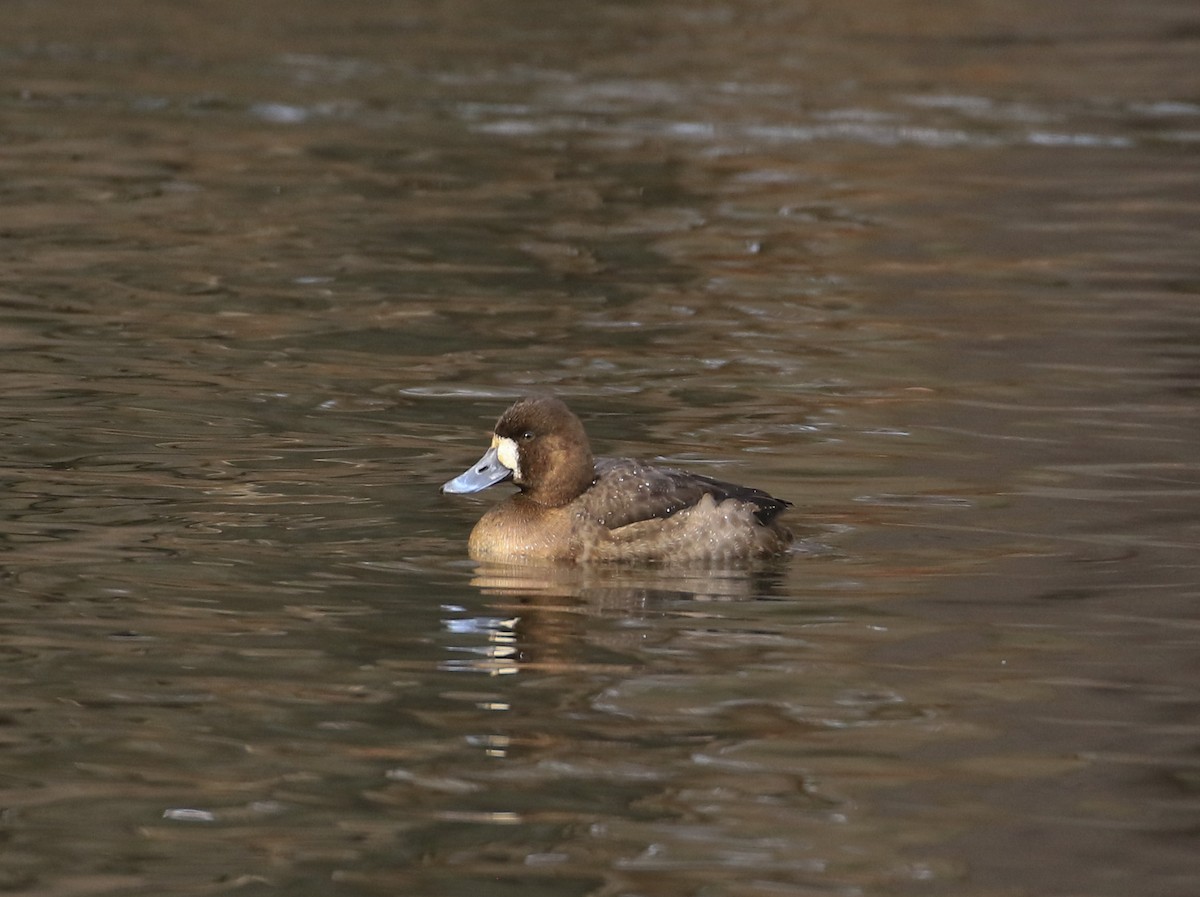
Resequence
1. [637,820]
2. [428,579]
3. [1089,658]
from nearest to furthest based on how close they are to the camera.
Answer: [637,820], [1089,658], [428,579]

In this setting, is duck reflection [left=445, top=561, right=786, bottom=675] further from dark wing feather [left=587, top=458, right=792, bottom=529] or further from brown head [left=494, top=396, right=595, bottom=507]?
brown head [left=494, top=396, right=595, bottom=507]

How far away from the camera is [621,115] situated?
79.0 feet

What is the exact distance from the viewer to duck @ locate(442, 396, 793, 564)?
30.4ft

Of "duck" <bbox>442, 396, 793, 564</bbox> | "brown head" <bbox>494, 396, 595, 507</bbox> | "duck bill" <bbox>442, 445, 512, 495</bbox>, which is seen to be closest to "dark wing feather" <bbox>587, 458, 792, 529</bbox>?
"duck" <bbox>442, 396, 793, 564</bbox>

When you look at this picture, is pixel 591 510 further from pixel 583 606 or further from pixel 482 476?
pixel 583 606

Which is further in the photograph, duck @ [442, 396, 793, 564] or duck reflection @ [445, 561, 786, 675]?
duck @ [442, 396, 793, 564]

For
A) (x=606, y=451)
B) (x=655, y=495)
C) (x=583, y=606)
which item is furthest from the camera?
(x=606, y=451)

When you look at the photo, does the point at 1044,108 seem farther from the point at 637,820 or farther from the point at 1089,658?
the point at 637,820

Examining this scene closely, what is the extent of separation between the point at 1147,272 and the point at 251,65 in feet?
44.9

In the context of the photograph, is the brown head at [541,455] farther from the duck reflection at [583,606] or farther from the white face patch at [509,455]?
the duck reflection at [583,606]

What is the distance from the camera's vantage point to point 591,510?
30.6 feet

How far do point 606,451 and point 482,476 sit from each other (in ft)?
5.81

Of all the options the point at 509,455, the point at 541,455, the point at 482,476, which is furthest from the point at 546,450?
the point at 482,476

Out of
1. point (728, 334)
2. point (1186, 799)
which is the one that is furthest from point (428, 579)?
point (728, 334)
